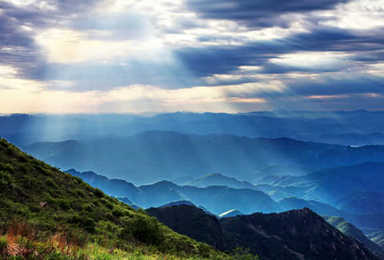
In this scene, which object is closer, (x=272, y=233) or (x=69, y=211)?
(x=69, y=211)

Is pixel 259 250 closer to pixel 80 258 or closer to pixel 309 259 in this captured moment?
pixel 309 259

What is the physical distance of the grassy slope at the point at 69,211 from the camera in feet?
79.0

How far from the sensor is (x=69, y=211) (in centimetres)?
2994

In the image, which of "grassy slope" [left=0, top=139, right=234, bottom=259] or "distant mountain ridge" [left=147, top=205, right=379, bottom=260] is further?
"distant mountain ridge" [left=147, top=205, right=379, bottom=260]

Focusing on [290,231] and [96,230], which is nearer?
[96,230]

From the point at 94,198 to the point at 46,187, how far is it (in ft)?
19.6

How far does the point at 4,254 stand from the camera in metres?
11.7

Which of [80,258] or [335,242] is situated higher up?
[80,258]

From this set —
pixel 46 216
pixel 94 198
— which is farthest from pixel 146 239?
pixel 94 198

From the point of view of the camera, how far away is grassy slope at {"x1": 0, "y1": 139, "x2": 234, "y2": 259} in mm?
24078

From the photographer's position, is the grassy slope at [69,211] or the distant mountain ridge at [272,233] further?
the distant mountain ridge at [272,233]

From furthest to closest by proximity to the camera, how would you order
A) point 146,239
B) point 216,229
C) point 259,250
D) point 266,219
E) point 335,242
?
1. point 266,219
2. point 335,242
3. point 259,250
4. point 216,229
5. point 146,239

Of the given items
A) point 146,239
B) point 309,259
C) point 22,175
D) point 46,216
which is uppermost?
point 22,175

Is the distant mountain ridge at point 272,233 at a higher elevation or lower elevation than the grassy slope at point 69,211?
lower
